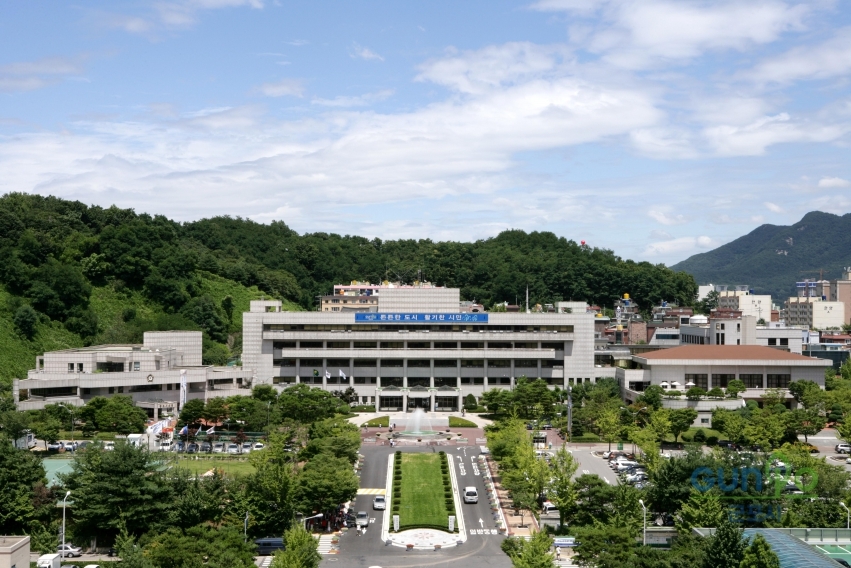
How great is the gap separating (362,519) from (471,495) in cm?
784

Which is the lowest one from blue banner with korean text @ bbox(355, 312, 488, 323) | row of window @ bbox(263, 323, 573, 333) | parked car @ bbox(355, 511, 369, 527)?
parked car @ bbox(355, 511, 369, 527)

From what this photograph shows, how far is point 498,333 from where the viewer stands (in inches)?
3578

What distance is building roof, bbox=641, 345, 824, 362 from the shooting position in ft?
287

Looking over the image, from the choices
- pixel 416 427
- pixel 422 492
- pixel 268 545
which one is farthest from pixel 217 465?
pixel 416 427

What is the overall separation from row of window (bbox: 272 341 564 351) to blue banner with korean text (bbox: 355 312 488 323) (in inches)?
80.7

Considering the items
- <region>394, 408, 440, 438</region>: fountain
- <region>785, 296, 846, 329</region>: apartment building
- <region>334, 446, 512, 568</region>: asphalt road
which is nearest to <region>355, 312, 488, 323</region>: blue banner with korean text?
<region>394, 408, 440, 438</region>: fountain

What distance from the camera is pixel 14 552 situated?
36.8m

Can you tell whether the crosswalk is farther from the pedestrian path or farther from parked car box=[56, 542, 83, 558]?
parked car box=[56, 542, 83, 558]

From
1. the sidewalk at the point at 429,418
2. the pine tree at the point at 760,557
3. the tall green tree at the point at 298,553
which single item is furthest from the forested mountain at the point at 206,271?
the pine tree at the point at 760,557

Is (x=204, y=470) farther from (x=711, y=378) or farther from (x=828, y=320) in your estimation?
(x=828, y=320)

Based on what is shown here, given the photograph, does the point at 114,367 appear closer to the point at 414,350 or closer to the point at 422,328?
the point at 414,350

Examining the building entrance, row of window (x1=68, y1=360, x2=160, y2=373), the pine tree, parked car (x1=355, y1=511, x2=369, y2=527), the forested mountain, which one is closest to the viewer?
the pine tree

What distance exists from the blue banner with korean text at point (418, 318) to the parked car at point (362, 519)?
4121 centimetres

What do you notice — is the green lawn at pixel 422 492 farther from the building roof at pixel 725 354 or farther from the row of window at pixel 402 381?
the building roof at pixel 725 354
